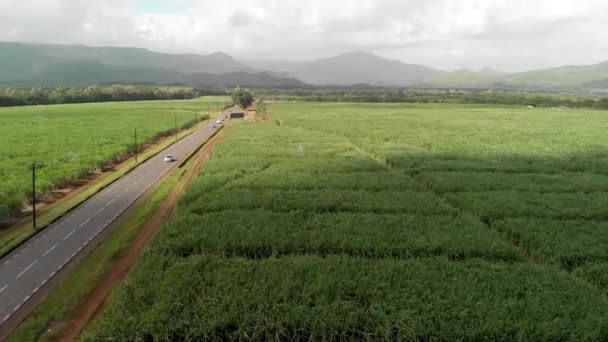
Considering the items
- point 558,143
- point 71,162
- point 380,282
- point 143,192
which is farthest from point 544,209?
point 71,162

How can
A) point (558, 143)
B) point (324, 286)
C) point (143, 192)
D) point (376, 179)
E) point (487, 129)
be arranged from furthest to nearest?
point (487, 129) → point (558, 143) → point (143, 192) → point (376, 179) → point (324, 286)

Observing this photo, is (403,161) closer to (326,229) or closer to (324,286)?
(326,229)

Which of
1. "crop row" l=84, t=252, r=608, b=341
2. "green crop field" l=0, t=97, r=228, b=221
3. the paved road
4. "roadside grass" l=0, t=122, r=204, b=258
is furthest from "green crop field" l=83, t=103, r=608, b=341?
"green crop field" l=0, t=97, r=228, b=221

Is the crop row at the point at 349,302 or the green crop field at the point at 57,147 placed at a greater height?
the green crop field at the point at 57,147

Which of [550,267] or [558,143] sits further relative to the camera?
[558,143]

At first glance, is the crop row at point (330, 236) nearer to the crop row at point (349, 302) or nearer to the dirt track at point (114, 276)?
the crop row at point (349, 302)

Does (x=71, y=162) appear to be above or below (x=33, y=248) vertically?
above

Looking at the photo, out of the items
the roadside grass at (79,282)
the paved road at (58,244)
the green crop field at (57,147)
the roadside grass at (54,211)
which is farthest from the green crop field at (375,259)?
the green crop field at (57,147)
